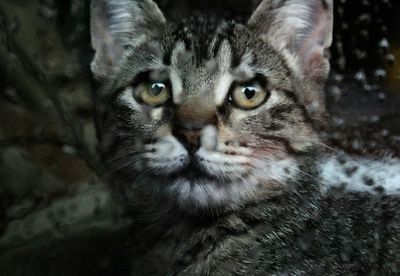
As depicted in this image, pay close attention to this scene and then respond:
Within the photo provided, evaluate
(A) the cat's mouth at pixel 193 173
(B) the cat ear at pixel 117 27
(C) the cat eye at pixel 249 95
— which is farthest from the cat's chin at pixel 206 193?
(B) the cat ear at pixel 117 27

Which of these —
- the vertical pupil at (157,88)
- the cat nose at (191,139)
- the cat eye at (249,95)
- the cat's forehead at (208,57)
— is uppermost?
the cat's forehead at (208,57)

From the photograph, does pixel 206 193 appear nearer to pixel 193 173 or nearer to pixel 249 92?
pixel 193 173

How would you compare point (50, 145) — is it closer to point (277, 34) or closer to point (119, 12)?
point (119, 12)

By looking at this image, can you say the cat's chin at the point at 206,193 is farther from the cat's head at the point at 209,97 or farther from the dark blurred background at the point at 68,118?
the dark blurred background at the point at 68,118

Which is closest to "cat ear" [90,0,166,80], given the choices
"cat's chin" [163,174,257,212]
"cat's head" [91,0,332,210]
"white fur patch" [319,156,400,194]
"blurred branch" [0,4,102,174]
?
"cat's head" [91,0,332,210]

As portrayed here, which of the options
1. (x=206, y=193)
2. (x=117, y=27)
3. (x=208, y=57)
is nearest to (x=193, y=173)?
(x=206, y=193)

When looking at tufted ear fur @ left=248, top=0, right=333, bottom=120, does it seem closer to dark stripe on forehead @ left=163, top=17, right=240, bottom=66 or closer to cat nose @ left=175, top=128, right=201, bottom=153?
dark stripe on forehead @ left=163, top=17, right=240, bottom=66

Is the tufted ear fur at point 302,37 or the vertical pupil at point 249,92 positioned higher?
the tufted ear fur at point 302,37
